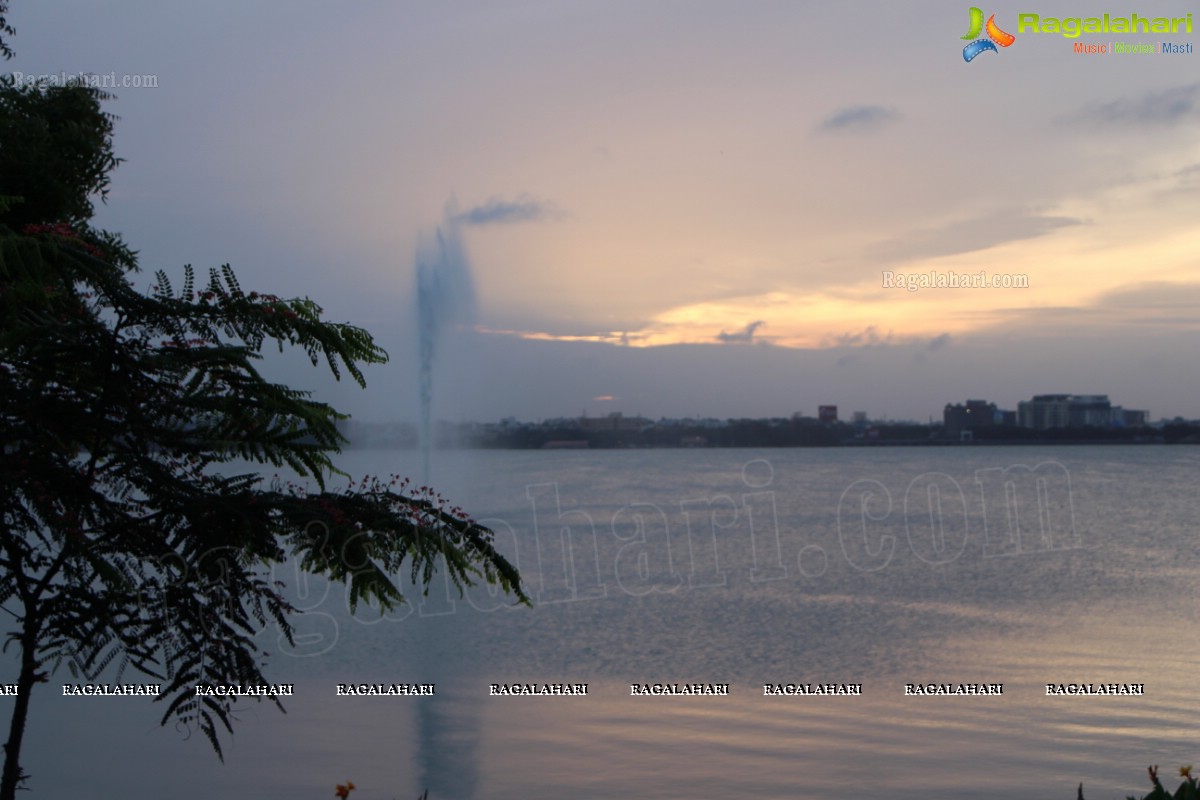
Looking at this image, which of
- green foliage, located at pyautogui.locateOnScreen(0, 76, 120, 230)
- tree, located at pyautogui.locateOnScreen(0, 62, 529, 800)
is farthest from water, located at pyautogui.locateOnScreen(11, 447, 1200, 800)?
tree, located at pyautogui.locateOnScreen(0, 62, 529, 800)

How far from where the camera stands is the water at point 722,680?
44.5 feet

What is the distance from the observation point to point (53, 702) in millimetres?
16781

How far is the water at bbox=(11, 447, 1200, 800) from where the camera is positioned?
13578 mm

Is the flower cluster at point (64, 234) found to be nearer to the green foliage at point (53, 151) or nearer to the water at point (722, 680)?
the green foliage at point (53, 151)

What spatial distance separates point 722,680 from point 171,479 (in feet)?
52.8

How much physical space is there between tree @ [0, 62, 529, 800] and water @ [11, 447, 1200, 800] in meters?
8.13

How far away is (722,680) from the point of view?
20375 millimetres

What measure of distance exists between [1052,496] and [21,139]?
8873cm

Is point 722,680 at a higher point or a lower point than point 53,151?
lower

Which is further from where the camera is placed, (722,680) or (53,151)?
(722,680)

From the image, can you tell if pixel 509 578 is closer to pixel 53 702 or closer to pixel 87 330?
pixel 87 330

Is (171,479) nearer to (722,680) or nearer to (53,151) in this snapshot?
(53,151)

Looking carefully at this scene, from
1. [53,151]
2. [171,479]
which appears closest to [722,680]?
[53,151]

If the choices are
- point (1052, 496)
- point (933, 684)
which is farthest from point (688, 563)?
point (1052, 496)
